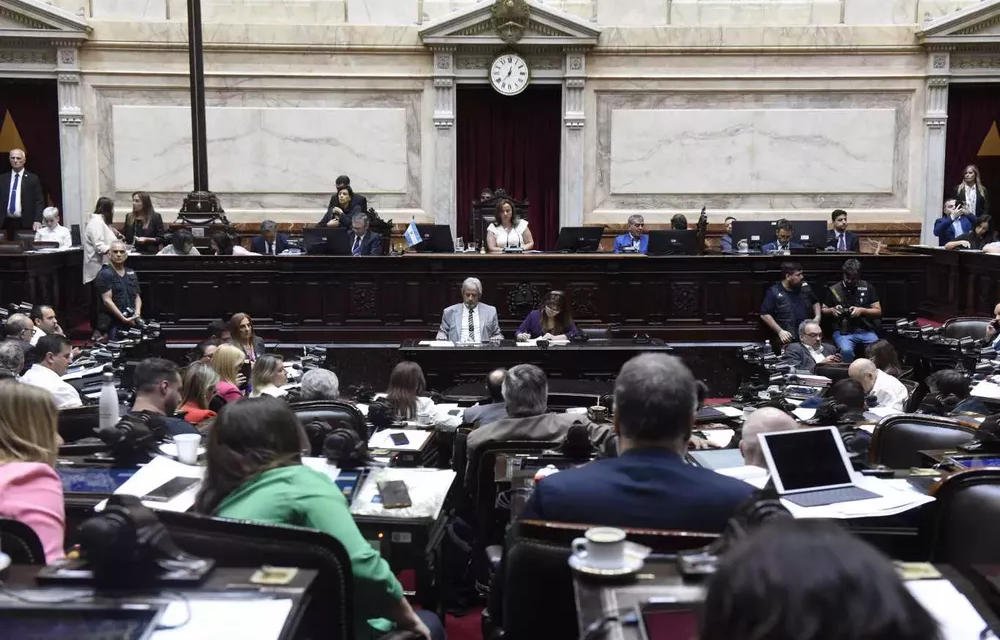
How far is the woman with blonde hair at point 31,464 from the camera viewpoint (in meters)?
2.62

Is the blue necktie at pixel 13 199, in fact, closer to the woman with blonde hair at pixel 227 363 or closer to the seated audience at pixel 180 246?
the seated audience at pixel 180 246

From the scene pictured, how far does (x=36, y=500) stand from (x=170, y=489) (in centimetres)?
54

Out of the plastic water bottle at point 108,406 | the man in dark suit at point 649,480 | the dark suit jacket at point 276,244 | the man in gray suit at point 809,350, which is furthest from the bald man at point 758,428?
the dark suit jacket at point 276,244

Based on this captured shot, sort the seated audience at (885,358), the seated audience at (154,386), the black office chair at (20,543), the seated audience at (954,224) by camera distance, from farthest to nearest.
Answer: the seated audience at (954,224)
the seated audience at (885,358)
the seated audience at (154,386)
the black office chair at (20,543)

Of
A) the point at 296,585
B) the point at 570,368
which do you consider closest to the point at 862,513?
the point at 296,585

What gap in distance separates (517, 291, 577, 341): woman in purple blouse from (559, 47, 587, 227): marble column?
186 inches

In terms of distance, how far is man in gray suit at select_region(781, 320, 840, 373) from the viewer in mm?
8438

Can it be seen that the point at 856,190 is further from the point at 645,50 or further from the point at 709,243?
the point at 645,50

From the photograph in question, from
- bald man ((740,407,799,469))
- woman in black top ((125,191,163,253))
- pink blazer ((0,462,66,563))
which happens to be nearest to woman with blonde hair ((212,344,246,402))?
pink blazer ((0,462,66,563))

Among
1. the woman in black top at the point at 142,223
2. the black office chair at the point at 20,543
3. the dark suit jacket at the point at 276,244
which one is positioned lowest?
the black office chair at the point at 20,543

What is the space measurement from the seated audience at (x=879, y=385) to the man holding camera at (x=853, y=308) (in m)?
3.62

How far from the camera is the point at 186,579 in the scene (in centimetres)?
203

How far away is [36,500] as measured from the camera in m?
2.67

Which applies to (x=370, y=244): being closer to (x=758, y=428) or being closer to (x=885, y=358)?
(x=885, y=358)
